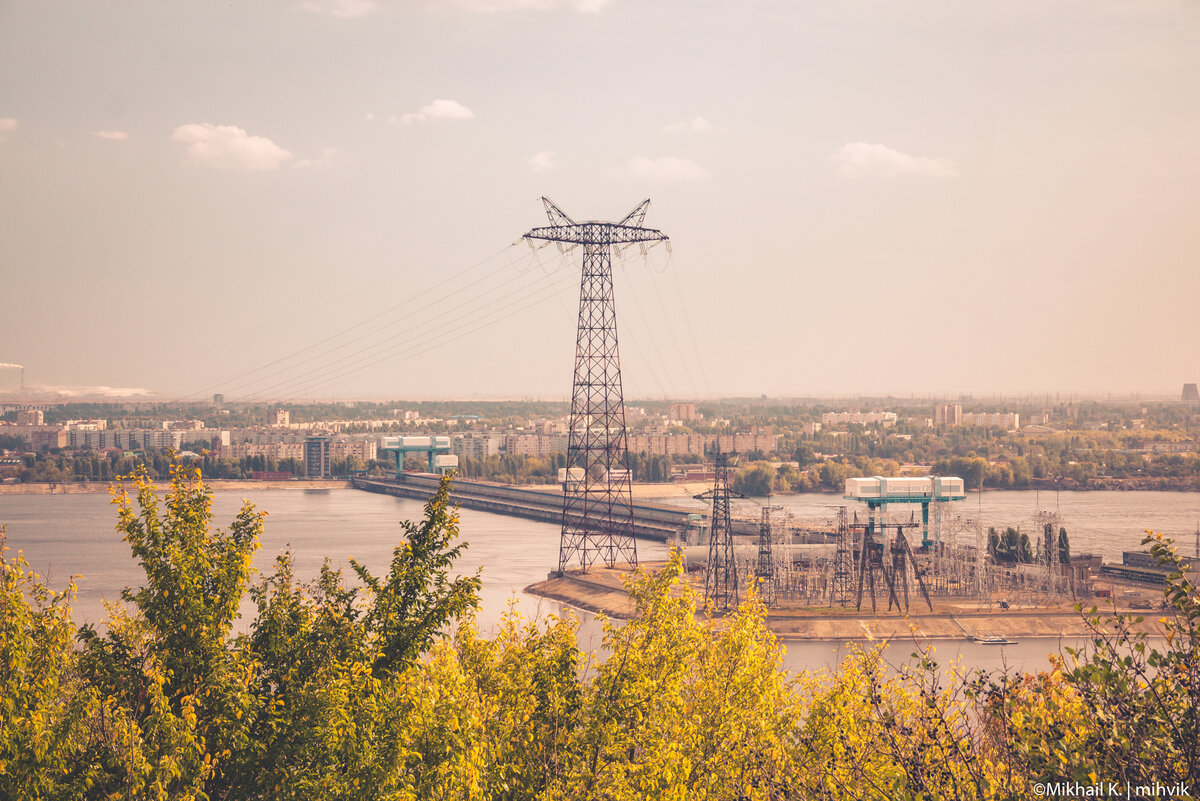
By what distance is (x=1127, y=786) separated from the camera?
52.4 inches

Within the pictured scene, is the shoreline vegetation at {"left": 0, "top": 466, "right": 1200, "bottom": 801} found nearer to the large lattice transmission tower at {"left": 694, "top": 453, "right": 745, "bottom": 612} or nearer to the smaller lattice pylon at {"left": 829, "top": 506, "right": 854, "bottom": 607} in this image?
the large lattice transmission tower at {"left": 694, "top": 453, "right": 745, "bottom": 612}

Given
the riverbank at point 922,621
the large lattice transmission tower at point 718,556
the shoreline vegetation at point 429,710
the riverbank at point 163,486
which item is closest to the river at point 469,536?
the riverbank at point 922,621

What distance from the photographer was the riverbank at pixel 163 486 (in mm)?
25859

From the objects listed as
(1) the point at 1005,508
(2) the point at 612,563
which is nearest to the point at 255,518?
(2) the point at 612,563

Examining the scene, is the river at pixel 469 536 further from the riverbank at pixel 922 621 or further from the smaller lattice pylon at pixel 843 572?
the smaller lattice pylon at pixel 843 572

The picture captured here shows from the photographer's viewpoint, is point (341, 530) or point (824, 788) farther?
point (341, 530)

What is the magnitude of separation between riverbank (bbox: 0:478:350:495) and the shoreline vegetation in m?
24.3

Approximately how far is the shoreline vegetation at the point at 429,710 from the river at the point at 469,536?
3152 millimetres

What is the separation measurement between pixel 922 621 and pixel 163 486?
21.5m

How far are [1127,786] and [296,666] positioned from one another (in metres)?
1.51

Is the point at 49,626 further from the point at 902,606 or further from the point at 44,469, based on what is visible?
the point at 44,469

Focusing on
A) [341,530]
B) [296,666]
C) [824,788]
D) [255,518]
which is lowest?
[341,530]

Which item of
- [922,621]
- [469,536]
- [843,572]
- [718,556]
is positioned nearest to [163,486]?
[469,536]

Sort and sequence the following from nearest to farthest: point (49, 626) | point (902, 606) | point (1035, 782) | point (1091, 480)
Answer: point (1035, 782)
point (49, 626)
point (902, 606)
point (1091, 480)
